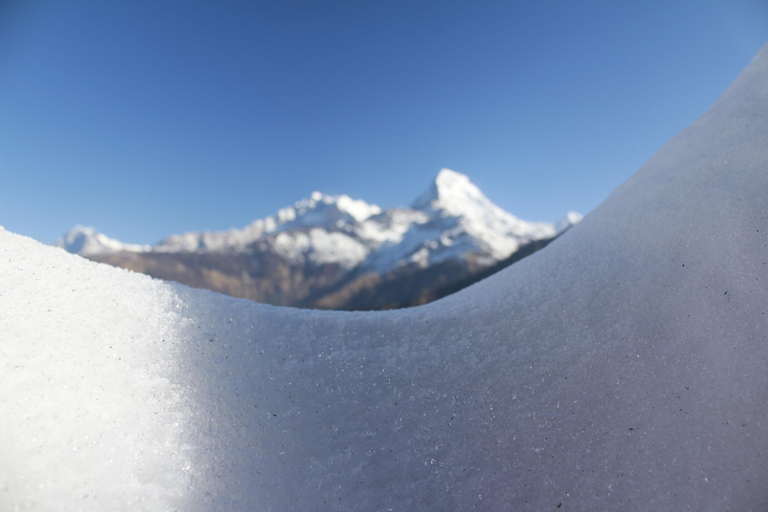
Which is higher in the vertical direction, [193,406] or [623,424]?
[193,406]

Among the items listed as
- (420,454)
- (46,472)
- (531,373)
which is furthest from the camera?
(531,373)

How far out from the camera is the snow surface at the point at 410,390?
3846 mm

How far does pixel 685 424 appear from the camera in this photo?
167 inches

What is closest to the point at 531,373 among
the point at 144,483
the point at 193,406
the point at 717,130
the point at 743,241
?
the point at 743,241

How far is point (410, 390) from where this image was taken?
16.0 ft

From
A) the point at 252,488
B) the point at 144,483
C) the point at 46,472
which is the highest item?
the point at 46,472

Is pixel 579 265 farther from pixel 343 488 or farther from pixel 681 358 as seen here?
pixel 343 488

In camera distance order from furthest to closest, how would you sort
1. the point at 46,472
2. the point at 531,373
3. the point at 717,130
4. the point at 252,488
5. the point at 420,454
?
the point at 717,130
the point at 531,373
the point at 420,454
the point at 252,488
the point at 46,472

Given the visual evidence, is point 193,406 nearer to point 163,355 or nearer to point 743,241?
point 163,355

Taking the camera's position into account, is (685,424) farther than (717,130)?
No

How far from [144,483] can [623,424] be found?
547 cm

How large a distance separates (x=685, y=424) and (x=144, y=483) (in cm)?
611

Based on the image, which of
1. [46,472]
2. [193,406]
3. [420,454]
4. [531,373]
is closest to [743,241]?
[531,373]

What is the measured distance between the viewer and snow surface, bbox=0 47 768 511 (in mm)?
3846
